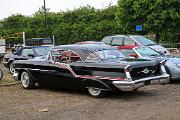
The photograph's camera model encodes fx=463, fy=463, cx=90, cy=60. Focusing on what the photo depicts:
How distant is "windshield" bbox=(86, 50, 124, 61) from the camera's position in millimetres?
12773

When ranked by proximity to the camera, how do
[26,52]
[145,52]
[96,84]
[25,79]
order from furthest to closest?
[26,52] < [145,52] < [25,79] < [96,84]

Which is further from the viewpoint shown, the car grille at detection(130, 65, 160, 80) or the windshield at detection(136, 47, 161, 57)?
the windshield at detection(136, 47, 161, 57)

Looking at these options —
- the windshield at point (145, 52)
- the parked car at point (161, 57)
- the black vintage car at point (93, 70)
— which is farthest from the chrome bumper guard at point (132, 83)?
the windshield at point (145, 52)

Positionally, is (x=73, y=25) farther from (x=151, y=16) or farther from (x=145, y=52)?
(x=145, y=52)

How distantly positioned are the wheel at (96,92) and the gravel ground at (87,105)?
0.14 meters

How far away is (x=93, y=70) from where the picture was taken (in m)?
12.3

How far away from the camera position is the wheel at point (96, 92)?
12237mm

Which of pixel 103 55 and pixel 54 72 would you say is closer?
pixel 103 55

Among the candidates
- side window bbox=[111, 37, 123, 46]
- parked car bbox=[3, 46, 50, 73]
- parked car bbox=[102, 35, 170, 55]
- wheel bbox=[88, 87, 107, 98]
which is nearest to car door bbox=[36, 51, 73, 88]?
wheel bbox=[88, 87, 107, 98]

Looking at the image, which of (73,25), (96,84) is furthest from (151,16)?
(96,84)

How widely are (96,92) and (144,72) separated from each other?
4.54 feet

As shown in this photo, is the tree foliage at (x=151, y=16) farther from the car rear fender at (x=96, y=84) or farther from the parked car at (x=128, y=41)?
the car rear fender at (x=96, y=84)

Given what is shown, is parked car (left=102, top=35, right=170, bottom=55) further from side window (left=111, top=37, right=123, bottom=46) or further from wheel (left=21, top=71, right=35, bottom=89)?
wheel (left=21, top=71, right=35, bottom=89)

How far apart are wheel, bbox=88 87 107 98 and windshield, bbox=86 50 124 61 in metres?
0.86
